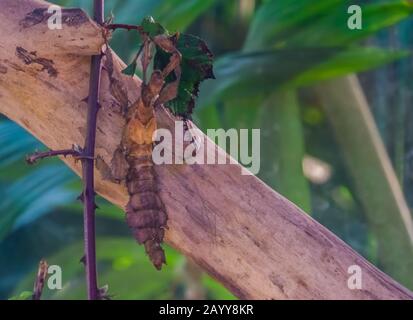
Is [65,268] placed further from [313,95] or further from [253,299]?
[253,299]

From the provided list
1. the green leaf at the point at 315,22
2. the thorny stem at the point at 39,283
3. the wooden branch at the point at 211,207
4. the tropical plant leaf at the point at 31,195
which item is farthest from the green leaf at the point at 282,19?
the thorny stem at the point at 39,283

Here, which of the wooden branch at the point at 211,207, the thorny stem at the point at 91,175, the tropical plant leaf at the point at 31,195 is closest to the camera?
the thorny stem at the point at 91,175

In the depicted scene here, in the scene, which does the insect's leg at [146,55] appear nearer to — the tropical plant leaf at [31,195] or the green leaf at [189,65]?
the green leaf at [189,65]

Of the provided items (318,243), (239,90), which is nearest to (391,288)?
(318,243)

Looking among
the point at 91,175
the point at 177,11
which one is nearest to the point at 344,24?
the point at 177,11

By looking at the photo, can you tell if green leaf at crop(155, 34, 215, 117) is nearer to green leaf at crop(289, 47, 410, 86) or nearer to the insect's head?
the insect's head

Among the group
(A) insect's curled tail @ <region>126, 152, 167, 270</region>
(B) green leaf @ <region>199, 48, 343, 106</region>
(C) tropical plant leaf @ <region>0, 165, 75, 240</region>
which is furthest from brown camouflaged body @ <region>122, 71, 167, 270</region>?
(B) green leaf @ <region>199, 48, 343, 106</region>

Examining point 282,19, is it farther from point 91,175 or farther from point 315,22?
point 91,175
